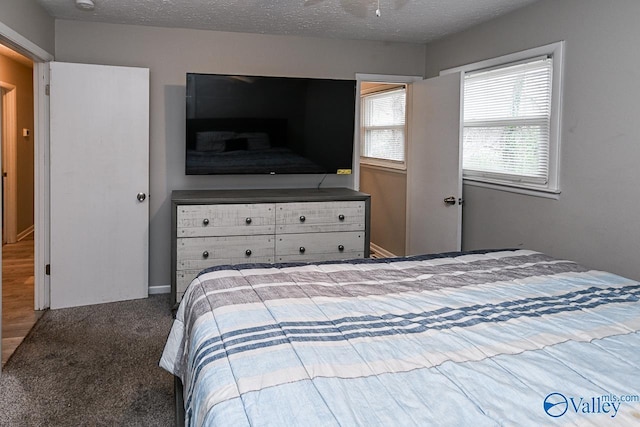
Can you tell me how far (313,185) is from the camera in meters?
4.82

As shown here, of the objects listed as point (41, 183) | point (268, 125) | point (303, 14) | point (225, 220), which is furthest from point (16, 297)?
point (303, 14)

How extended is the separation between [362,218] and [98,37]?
266 cm

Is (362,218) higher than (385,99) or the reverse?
the reverse

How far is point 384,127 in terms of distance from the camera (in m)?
5.78

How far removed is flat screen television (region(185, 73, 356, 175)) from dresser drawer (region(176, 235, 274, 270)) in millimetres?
A: 669

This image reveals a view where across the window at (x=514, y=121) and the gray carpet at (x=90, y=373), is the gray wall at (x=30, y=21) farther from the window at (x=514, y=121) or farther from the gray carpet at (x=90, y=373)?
the window at (x=514, y=121)

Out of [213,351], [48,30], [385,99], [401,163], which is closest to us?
[213,351]

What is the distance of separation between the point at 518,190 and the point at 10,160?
241 inches

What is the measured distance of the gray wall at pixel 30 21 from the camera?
9.87ft

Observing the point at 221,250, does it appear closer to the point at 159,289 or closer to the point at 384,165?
the point at 159,289

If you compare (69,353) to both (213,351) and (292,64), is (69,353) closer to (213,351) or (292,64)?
(213,351)

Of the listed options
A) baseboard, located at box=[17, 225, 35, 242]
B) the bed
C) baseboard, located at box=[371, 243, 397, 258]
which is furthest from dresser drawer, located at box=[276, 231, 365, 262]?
baseboard, located at box=[17, 225, 35, 242]

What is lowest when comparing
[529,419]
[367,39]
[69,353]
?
[69,353]

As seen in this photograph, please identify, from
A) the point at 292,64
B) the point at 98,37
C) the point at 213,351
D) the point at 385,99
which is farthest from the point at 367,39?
the point at 213,351
